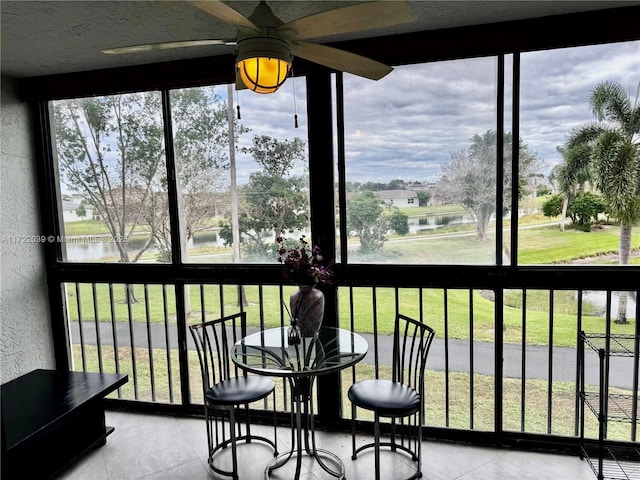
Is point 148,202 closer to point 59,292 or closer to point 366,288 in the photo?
point 59,292

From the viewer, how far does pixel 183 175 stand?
3234 mm

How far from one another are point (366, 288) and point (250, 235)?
93 cm

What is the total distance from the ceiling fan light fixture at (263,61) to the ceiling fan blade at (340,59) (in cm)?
13

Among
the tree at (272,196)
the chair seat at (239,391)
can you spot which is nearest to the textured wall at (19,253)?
the tree at (272,196)

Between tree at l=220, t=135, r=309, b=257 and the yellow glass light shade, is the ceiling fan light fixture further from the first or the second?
tree at l=220, t=135, r=309, b=257

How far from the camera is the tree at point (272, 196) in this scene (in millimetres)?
3064

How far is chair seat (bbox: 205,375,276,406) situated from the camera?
246 centimetres

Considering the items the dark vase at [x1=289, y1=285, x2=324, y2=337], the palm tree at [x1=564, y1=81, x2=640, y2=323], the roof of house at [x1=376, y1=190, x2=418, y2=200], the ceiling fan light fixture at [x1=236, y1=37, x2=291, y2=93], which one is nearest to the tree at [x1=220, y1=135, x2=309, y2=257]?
the roof of house at [x1=376, y1=190, x2=418, y2=200]

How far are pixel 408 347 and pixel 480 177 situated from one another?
1254 millimetres

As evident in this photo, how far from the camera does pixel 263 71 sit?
166 cm

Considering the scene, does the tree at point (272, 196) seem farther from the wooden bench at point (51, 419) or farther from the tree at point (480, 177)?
the wooden bench at point (51, 419)

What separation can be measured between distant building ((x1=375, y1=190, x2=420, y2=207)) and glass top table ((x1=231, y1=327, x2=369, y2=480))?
93 centimetres

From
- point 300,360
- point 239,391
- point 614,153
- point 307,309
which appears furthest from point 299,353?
point 614,153

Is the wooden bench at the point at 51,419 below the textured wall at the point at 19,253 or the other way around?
below
